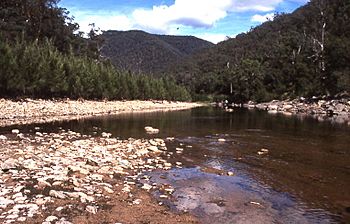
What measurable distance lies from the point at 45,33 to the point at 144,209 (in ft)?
292

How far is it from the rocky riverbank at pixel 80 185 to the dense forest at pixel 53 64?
31.5 meters

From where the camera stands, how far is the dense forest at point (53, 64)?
49.0 meters

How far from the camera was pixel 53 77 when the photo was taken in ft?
182

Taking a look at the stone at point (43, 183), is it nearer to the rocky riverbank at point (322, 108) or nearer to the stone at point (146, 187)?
the stone at point (146, 187)

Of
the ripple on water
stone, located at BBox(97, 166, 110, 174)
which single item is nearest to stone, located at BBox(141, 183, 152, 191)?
the ripple on water

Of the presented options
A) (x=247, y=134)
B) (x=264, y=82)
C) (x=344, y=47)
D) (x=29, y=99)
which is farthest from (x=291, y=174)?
(x=264, y=82)

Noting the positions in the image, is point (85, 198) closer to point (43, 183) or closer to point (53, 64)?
point (43, 183)

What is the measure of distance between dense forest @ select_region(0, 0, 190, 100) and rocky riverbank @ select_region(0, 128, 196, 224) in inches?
1239

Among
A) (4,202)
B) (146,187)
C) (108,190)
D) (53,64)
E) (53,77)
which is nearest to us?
(4,202)

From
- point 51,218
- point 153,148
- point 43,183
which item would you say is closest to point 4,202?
point 51,218

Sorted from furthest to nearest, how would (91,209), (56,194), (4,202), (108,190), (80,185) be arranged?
(80,185) → (108,190) → (56,194) → (91,209) → (4,202)

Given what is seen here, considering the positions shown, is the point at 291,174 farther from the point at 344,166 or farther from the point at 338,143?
the point at 338,143

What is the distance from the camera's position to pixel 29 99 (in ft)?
159

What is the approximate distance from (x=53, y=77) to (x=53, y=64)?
10.3 ft
